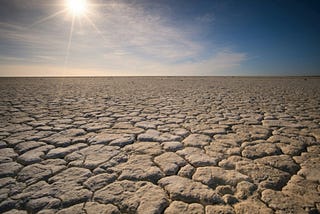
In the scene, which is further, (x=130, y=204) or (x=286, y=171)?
(x=286, y=171)

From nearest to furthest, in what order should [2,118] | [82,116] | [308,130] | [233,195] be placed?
[233,195] → [308,130] → [2,118] → [82,116]

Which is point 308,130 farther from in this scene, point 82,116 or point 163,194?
point 82,116

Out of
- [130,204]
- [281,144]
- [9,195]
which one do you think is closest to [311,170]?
[281,144]

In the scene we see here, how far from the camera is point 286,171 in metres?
1.71

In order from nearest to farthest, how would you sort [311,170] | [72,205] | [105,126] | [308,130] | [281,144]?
[72,205], [311,170], [281,144], [308,130], [105,126]

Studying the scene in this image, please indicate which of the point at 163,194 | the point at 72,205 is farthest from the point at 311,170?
the point at 72,205

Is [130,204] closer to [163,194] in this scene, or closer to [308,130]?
[163,194]

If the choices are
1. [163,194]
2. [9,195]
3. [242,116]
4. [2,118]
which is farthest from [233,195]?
[2,118]

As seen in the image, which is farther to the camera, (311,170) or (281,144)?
(281,144)

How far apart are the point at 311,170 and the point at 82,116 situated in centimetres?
363

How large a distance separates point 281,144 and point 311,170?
630 millimetres

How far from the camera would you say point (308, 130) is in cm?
287

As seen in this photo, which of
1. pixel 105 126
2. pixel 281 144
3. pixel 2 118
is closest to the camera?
pixel 281 144

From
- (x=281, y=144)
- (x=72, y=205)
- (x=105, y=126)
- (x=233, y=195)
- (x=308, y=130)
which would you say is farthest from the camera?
(x=105, y=126)
